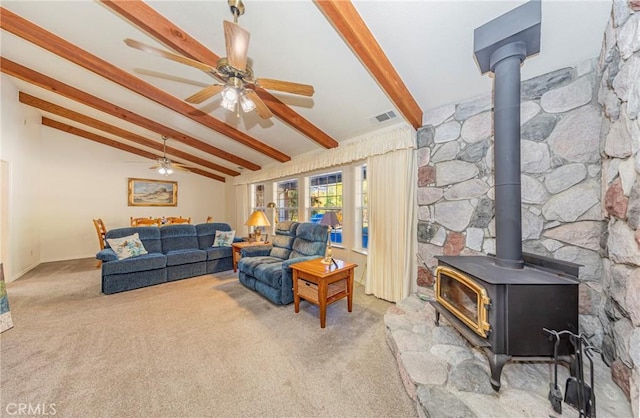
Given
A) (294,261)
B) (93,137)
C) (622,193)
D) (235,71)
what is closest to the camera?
(622,193)

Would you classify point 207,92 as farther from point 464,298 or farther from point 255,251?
point 464,298

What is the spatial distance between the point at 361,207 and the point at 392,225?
0.88m

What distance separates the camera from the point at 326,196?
4738 mm

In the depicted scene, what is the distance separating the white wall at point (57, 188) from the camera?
3.99 metres

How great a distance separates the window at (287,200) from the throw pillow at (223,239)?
1369 mm

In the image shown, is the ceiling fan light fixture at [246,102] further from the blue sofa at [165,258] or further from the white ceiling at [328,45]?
the blue sofa at [165,258]

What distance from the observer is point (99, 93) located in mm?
3699

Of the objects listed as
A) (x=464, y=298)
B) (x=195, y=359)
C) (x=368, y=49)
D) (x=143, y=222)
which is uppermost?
(x=368, y=49)

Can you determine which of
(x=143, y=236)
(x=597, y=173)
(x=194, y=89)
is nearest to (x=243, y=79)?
(x=194, y=89)

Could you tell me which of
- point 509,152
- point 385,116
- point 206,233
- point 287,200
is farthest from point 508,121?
point 206,233

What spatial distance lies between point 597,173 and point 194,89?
4482mm

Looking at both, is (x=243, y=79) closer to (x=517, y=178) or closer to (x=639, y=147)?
(x=517, y=178)

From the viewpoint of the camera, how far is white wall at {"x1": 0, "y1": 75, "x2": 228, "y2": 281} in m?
3.99

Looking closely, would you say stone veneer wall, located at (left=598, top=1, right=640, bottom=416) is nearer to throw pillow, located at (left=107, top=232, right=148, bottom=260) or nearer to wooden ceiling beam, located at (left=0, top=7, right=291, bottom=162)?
wooden ceiling beam, located at (left=0, top=7, right=291, bottom=162)
